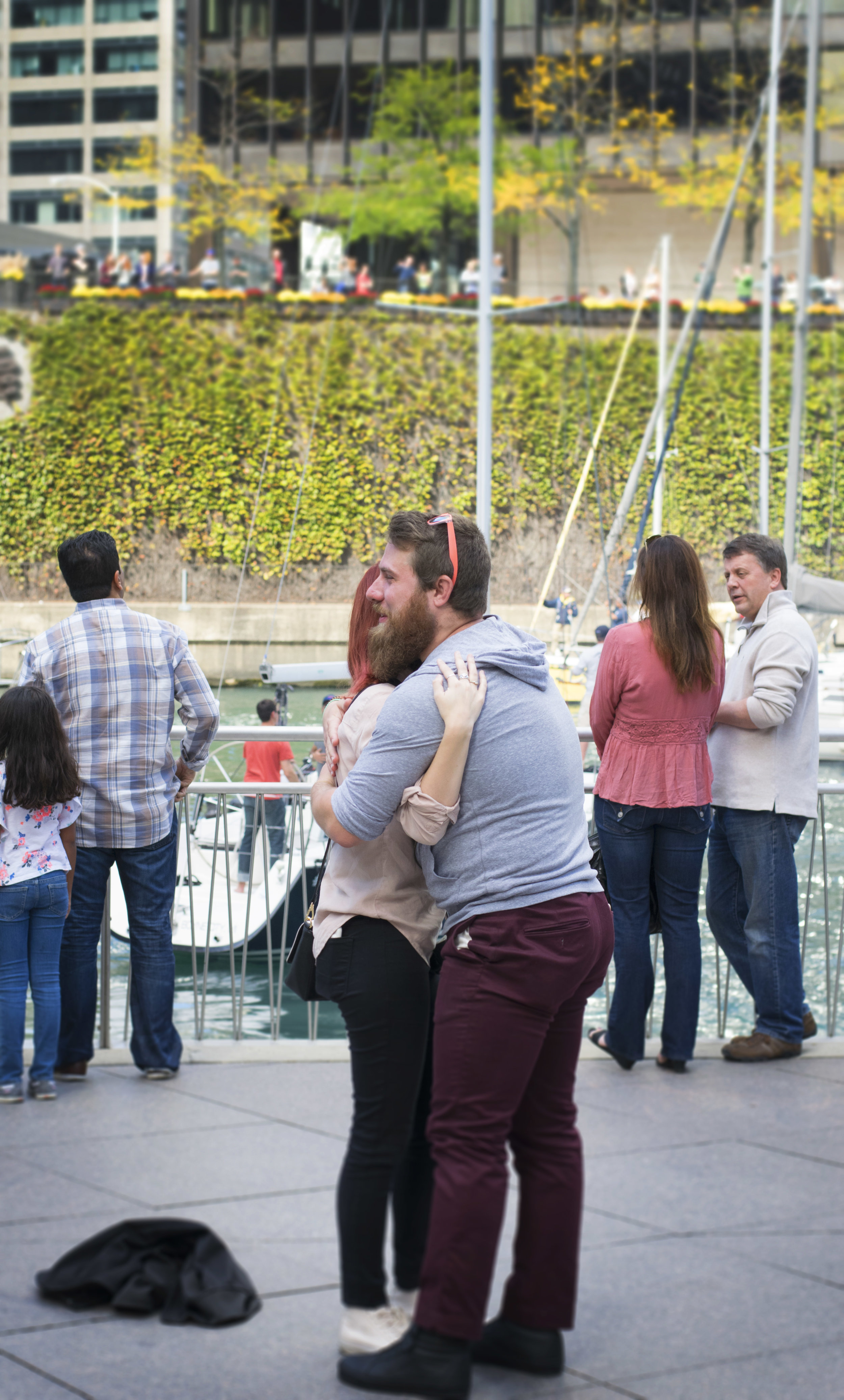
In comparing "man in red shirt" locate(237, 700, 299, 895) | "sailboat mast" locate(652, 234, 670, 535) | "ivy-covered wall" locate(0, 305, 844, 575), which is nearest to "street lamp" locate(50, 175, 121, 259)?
"ivy-covered wall" locate(0, 305, 844, 575)

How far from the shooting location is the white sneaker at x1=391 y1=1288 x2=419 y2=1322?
11.2ft

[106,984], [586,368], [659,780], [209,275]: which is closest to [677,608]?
[659,780]

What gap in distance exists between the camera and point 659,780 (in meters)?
5.28

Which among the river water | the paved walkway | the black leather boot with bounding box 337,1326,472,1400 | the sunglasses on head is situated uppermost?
the sunglasses on head

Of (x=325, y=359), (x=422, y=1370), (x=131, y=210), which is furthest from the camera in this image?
(x=131, y=210)

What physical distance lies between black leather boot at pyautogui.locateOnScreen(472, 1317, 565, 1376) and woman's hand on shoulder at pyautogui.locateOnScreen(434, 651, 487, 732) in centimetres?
130

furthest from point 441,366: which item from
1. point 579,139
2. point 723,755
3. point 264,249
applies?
point 723,755

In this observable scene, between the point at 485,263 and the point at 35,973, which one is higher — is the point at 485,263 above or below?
above

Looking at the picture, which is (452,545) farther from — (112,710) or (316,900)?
(112,710)

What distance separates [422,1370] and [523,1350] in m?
0.27

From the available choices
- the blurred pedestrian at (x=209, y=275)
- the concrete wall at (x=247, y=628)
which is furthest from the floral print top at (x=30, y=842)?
the blurred pedestrian at (x=209, y=275)

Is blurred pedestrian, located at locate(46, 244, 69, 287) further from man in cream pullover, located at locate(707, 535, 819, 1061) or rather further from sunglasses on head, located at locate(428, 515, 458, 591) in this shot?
sunglasses on head, located at locate(428, 515, 458, 591)

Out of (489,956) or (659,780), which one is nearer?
(489,956)

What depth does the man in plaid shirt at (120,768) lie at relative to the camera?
5.14m
